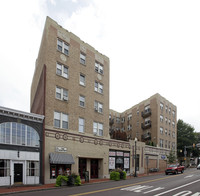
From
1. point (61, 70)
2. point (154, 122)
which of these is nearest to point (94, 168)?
point (61, 70)

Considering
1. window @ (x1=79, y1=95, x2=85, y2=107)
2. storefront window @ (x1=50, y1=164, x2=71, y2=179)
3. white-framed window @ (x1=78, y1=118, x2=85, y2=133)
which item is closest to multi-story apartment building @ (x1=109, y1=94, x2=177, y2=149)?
white-framed window @ (x1=78, y1=118, x2=85, y2=133)

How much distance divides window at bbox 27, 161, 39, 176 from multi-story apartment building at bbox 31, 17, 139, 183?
2.72 ft

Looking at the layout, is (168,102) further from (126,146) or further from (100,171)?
(100,171)

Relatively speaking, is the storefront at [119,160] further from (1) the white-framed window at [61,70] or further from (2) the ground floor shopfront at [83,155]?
(1) the white-framed window at [61,70]

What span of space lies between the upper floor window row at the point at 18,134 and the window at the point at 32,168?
1688mm

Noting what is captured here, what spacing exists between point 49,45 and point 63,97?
5.98 m

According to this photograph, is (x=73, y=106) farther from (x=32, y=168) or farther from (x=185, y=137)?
(x=185, y=137)

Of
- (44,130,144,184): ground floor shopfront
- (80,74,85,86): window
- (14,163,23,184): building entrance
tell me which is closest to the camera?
(14,163,23,184): building entrance

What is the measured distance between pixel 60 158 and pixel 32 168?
323 cm

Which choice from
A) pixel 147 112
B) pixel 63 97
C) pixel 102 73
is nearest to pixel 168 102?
pixel 147 112

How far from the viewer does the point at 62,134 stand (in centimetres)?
2767

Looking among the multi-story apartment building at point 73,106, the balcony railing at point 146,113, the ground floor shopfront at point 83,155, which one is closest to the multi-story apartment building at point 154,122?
the balcony railing at point 146,113

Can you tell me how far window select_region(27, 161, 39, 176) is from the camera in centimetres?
2384

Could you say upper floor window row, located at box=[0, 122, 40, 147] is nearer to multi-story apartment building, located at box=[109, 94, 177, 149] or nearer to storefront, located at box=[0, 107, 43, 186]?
storefront, located at box=[0, 107, 43, 186]
